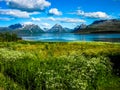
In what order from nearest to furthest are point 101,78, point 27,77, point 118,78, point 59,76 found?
point 59,76 → point 27,77 → point 101,78 → point 118,78

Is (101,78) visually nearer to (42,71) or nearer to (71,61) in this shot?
(71,61)

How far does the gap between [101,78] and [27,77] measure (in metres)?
6.94

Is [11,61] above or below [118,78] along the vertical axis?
above

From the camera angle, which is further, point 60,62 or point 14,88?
point 60,62

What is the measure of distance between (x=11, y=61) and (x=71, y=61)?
6149mm

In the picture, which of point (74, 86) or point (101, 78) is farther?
point (101, 78)

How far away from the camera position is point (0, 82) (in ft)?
75.2

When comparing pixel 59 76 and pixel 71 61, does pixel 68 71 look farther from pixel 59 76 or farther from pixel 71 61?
pixel 71 61

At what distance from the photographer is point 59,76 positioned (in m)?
22.9

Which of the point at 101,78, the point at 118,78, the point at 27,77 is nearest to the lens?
the point at 27,77

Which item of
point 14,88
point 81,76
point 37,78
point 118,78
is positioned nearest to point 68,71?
point 81,76

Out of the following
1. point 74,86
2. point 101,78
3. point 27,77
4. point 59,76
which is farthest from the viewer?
point 101,78

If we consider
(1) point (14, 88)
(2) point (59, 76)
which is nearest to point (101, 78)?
(2) point (59, 76)

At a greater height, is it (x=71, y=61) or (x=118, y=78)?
(x=71, y=61)
